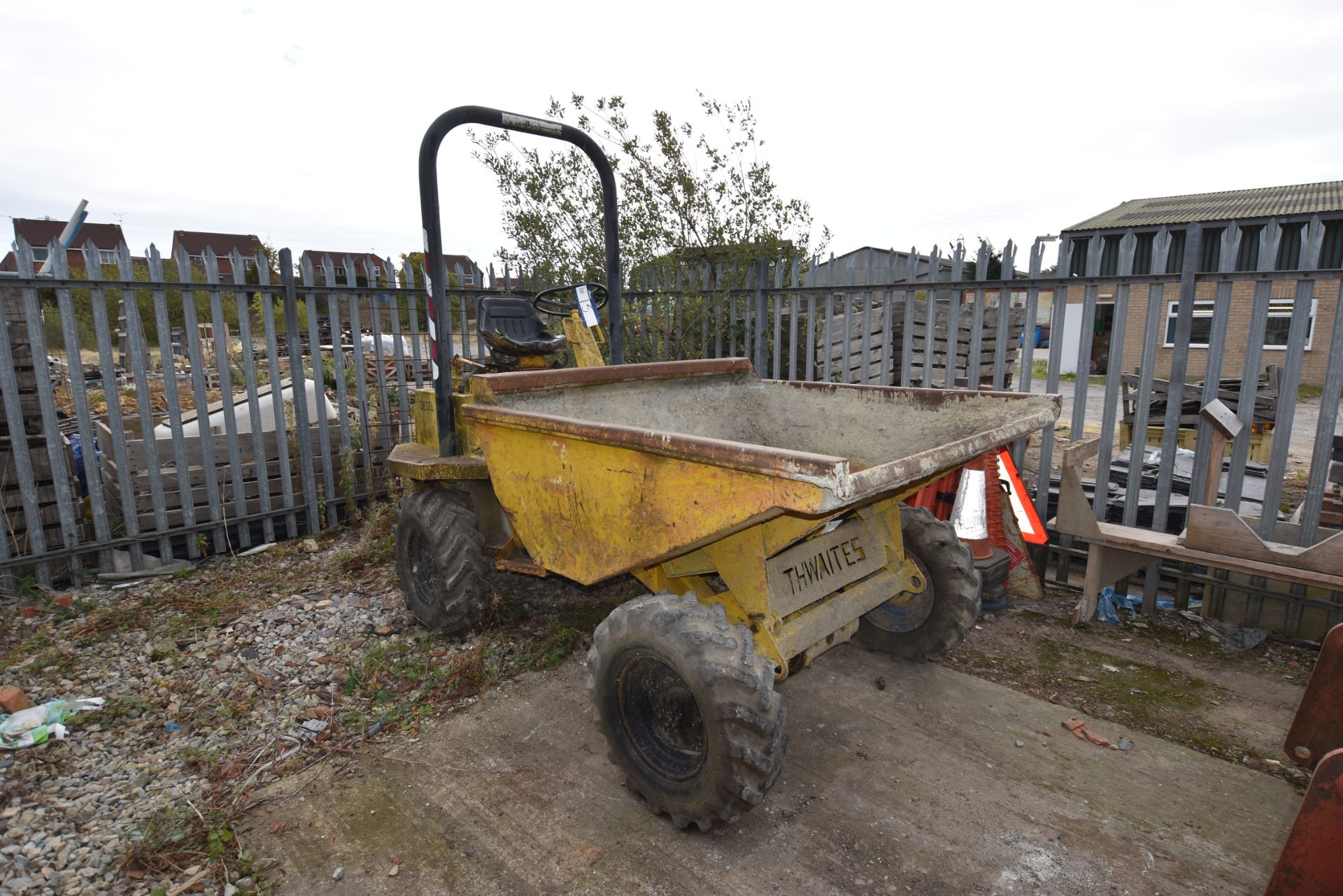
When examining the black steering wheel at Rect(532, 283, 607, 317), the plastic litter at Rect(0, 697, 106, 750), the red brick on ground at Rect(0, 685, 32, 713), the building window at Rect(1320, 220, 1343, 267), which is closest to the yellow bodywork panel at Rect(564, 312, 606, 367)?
the black steering wheel at Rect(532, 283, 607, 317)

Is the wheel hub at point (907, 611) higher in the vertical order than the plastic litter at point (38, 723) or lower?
higher

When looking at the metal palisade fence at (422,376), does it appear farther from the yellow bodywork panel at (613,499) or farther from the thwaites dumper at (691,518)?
the yellow bodywork panel at (613,499)

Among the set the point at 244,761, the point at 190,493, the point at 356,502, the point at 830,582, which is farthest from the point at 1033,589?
the point at 190,493

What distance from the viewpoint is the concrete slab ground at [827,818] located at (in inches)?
88.4

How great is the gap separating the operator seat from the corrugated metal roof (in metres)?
16.2

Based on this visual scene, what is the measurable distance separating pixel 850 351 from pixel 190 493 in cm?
505

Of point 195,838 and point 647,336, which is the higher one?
point 647,336

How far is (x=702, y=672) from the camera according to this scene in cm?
212

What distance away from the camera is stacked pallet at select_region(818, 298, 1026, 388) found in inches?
203

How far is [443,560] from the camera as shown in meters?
3.46

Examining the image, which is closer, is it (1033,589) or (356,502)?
(1033,589)

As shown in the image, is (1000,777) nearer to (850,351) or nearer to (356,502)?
(850,351)

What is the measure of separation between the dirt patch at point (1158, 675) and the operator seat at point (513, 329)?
8.82 feet

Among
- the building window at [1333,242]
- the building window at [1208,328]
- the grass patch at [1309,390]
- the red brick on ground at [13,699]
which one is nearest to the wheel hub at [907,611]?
the red brick on ground at [13,699]
